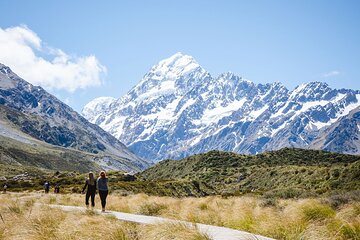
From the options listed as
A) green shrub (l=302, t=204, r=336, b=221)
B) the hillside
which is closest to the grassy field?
green shrub (l=302, t=204, r=336, b=221)

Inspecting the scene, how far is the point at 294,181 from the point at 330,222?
67.0m

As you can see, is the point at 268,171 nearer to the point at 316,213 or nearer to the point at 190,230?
the point at 316,213

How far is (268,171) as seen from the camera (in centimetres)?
9425

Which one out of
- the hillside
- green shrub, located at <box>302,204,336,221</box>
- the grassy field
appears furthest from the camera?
the hillside

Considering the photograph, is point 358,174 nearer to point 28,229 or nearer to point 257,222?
point 257,222

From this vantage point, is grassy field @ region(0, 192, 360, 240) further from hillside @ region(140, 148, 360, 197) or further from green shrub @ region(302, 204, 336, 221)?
hillside @ region(140, 148, 360, 197)

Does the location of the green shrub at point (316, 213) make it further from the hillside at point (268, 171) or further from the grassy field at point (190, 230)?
the hillside at point (268, 171)

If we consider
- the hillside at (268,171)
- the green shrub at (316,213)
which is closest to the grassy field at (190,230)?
the green shrub at (316,213)

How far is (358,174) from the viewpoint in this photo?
55531 mm

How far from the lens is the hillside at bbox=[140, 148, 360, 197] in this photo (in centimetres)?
6294

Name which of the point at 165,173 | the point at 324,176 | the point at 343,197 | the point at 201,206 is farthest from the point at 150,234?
the point at 165,173

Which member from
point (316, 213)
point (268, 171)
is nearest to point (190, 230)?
point (316, 213)

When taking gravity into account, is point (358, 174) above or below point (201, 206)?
above

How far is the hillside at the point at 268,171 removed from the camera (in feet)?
206
